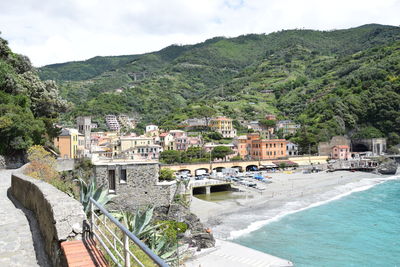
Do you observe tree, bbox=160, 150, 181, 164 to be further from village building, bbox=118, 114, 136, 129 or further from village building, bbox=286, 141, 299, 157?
village building, bbox=118, 114, 136, 129

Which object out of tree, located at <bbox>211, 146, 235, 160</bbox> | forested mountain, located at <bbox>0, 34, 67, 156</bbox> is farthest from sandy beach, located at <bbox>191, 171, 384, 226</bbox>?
forested mountain, located at <bbox>0, 34, 67, 156</bbox>

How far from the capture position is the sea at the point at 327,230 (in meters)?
21.9

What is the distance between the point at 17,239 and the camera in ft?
21.5

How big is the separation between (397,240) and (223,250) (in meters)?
14.3

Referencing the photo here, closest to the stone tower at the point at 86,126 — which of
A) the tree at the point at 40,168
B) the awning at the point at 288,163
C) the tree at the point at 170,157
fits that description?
the tree at the point at 170,157

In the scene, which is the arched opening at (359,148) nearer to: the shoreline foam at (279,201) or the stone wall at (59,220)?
the shoreline foam at (279,201)

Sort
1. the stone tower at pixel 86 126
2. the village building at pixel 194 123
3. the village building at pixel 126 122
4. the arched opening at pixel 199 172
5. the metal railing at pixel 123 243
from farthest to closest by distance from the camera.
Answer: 1. the village building at pixel 126 122
2. the village building at pixel 194 123
3. the arched opening at pixel 199 172
4. the stone tower at pixel 86 126
5. the metal railing at pixel 123 243

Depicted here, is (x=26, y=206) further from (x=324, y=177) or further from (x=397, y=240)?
(x=324, y=177)

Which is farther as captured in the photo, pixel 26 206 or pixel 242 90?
pixel 242 90

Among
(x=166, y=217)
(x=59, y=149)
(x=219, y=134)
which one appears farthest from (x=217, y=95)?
(x=166, y=217)

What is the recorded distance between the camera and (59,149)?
32250 millimetres

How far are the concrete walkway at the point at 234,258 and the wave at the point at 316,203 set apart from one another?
3879mm

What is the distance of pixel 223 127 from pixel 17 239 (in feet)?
290

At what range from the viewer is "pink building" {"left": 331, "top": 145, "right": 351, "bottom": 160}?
3073 inches
